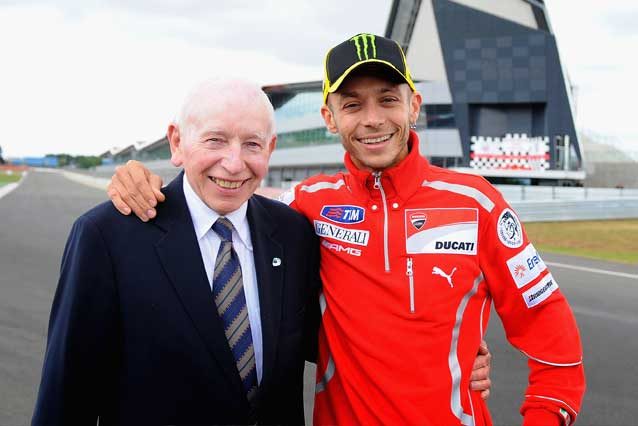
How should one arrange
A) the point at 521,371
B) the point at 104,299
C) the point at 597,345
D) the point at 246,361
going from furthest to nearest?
the point at 597,345 → the point at 521,371 → the point at 246,361 → the point at 104,299

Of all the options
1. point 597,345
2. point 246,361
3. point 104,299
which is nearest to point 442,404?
point 246,361

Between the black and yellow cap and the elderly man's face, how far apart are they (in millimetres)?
434

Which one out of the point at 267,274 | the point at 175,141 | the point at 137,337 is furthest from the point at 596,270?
the point at 137,337

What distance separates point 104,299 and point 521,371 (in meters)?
4.29

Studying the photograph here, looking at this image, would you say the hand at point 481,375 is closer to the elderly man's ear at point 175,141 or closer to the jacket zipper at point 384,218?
the jacket zipper at point 384,218

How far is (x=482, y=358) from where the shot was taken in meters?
2.28

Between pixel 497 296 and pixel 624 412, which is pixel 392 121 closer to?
pixel 497 296

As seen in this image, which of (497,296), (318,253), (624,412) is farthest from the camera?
(624,412)

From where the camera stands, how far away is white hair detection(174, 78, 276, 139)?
76.4 inches

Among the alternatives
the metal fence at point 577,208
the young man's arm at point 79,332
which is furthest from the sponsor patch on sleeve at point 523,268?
the metal fence at point 577,208

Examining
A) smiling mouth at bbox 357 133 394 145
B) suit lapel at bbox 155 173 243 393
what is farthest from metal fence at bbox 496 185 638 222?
suit lapel at bbox 155 173 243 393

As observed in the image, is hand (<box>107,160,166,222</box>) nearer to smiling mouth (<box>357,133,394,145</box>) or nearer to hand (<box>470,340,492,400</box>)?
smiling mouth (<box>357,133,394,145</box>)

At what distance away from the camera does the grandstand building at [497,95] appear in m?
41.4

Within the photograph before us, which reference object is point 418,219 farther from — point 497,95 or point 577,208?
point 497,95
